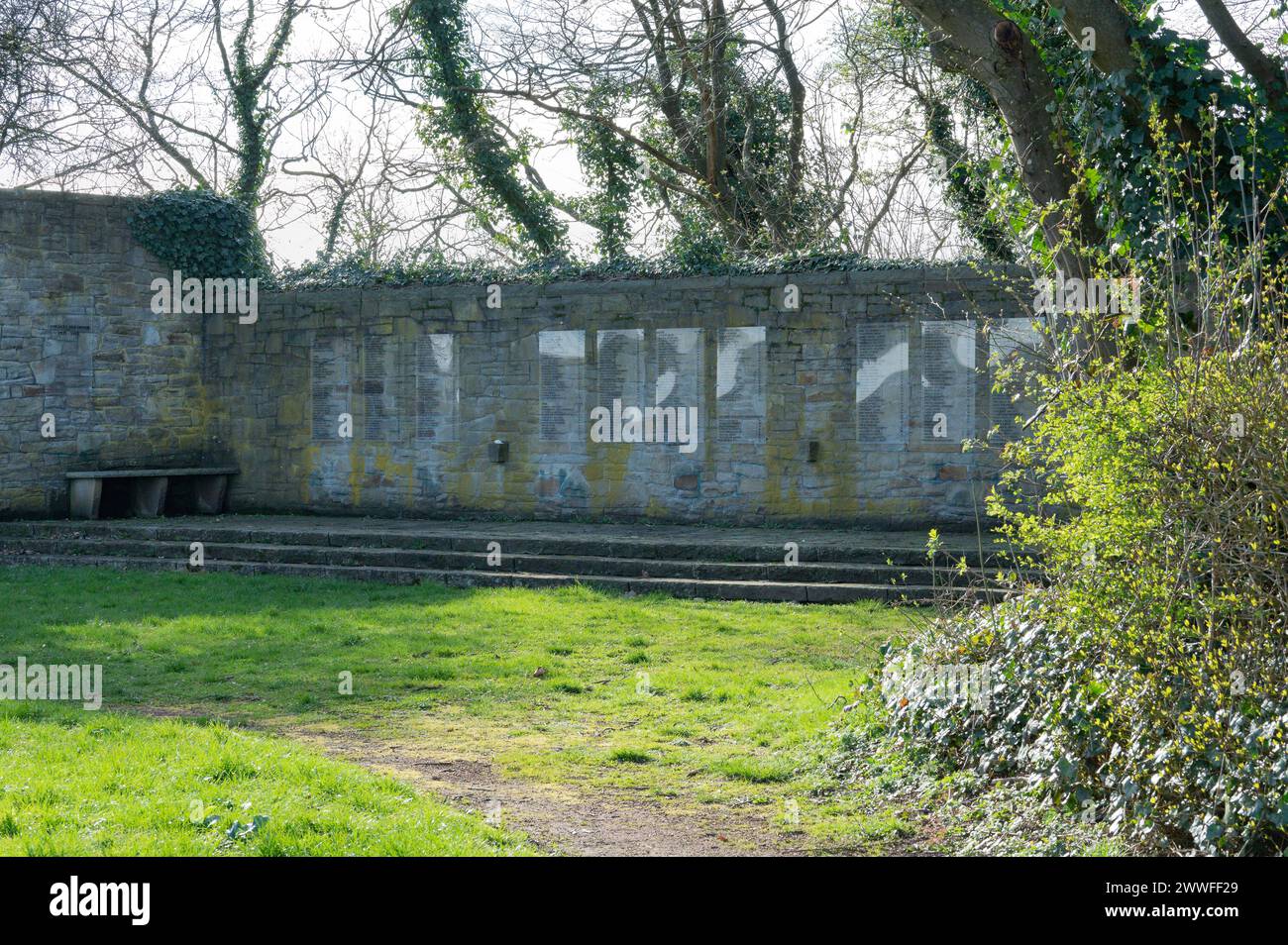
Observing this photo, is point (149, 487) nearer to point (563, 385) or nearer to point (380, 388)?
point (380, 388)

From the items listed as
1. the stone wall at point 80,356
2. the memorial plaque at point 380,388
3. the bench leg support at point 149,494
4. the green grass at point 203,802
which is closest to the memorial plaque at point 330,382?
the memorial plaque at point 380,388

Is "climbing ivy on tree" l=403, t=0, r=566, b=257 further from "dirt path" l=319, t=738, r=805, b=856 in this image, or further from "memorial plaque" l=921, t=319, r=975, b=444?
"dirt path" l=319, t=738, r=805, b=856

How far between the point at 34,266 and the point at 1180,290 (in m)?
14.0

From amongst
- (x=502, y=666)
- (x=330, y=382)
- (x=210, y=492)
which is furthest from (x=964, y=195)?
(x=502, y=666)

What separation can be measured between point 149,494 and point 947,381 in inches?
399

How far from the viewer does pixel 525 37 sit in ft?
47.4

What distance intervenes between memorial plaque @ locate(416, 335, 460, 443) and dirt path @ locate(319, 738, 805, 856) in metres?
9.97

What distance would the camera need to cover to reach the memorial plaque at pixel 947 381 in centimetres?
1389

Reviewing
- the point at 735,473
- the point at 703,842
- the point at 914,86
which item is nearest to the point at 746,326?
the point at 735,473

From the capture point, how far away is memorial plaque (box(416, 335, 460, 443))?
16203mm

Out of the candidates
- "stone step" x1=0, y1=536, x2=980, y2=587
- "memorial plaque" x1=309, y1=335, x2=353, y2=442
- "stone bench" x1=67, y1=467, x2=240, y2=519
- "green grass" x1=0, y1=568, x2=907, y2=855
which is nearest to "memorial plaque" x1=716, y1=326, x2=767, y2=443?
"stone step" x1=0, y1=536, x2=980, y2=587

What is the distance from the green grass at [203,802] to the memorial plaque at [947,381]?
9100mm

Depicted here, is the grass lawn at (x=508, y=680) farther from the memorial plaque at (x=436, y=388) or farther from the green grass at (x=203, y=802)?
the memorial plaque at (x=436, y=388)

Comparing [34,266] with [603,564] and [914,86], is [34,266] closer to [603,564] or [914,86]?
[603,564]
